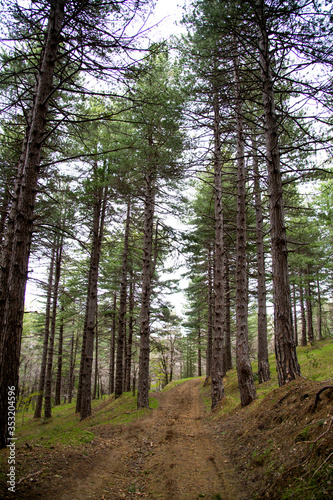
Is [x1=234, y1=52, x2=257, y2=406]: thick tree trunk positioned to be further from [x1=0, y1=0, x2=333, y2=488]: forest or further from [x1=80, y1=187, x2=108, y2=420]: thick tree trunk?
[x1=80, y1=187, x2=108, y2=420]: thick tree trunk

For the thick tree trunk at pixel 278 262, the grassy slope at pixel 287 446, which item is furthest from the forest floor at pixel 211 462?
the thick tree trunk at pixel 278 262

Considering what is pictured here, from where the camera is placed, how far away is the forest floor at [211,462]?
296 centimetres

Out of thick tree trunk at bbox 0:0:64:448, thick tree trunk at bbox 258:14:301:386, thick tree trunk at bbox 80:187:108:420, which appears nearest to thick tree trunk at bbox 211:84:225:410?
thick tree trunk at bbox 258:14:301:386

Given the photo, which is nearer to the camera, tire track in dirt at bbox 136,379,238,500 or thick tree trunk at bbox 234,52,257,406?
tire track in dirt at bbox 136,379,238,500

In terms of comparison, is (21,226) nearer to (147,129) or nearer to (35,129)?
(35,129)

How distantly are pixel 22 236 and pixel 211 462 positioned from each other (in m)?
5.40

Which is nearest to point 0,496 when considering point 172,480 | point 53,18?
point 172,480

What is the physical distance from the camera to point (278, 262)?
19.3 feet

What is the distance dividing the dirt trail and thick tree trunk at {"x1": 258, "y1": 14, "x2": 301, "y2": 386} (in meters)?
2.23

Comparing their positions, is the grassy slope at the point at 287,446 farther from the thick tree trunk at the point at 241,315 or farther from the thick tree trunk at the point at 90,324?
the thick tree trunk at the point at 90,324

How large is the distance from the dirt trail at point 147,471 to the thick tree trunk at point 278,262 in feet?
7.30

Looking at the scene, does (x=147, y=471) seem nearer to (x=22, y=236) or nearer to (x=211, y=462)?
(x=211, y=462)

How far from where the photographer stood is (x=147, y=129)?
11445 mm

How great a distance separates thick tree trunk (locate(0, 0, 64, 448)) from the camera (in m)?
4.43
